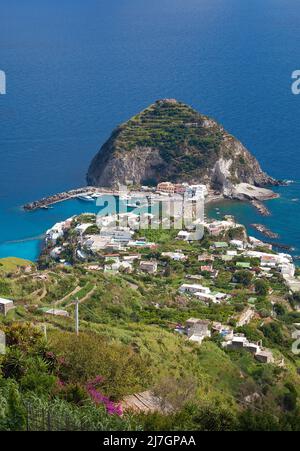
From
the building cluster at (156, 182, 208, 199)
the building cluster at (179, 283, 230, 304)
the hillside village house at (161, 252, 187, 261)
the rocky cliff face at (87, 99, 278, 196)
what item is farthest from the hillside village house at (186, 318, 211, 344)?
the rocky cliff face at (87, 99, 278, 196)

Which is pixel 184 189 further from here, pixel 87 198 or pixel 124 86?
pixel 124 86

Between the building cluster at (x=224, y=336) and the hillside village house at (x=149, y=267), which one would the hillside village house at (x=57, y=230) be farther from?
the building cluster at (x=224, y=336)

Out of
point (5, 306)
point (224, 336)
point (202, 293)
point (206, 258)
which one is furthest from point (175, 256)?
point (5, 306)

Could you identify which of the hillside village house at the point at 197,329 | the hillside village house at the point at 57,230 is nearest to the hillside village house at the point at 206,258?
the hillside village house at the point at 57,230

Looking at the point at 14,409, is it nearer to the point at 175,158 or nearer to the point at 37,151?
the point at 175,158
